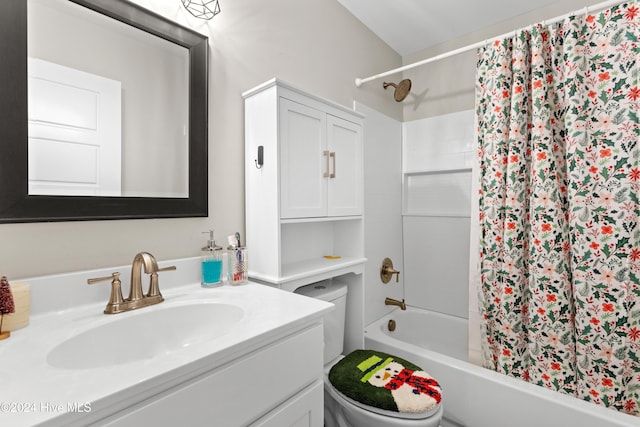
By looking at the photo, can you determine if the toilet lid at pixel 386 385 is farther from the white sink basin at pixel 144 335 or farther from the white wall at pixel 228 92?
the white wall at pixel 228 92

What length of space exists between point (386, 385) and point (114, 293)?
99cm

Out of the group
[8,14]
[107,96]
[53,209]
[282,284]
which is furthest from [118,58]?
[282,284]

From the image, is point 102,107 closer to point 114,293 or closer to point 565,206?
point 114,293

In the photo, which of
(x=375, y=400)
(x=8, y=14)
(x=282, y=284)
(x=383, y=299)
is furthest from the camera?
(x=383, y=299)

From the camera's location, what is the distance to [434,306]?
2.29 metres

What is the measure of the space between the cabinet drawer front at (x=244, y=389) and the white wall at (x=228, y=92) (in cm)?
57

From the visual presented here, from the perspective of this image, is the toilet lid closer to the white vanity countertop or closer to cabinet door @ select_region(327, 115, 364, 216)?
the white vanity countertop

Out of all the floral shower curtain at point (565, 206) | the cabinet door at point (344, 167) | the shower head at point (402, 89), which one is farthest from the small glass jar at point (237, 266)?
the shower head at point (402, 89)

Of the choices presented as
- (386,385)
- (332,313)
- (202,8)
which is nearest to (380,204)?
(332,313)

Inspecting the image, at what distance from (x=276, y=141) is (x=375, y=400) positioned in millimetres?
1026

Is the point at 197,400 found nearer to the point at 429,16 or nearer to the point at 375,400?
the point at 375,400

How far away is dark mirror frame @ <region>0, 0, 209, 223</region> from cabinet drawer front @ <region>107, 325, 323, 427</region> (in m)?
0.63

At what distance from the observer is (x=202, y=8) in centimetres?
116

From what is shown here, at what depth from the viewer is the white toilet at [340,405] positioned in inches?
41.1
